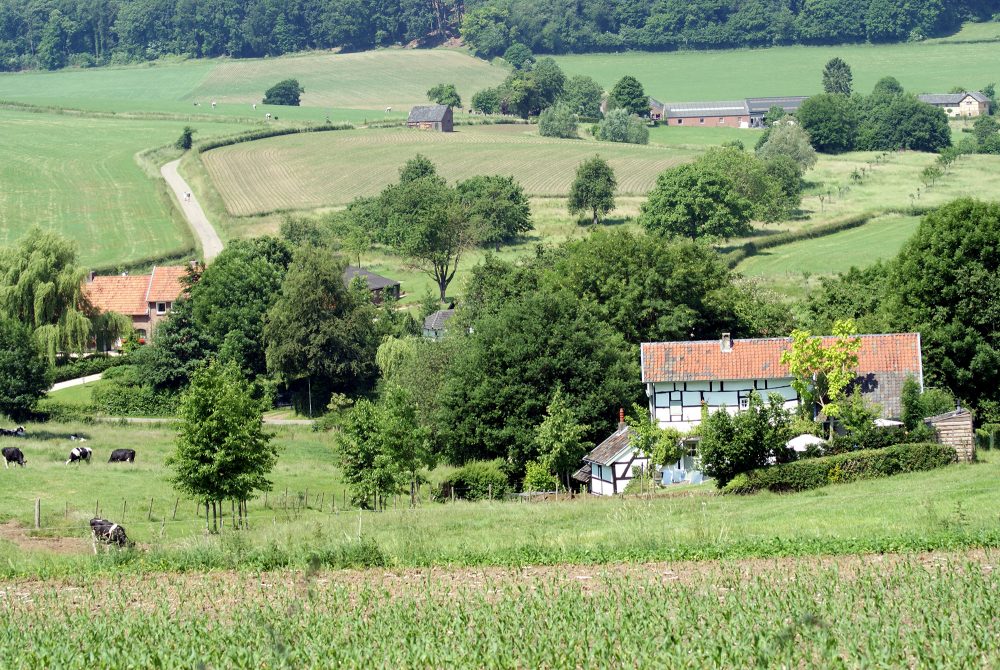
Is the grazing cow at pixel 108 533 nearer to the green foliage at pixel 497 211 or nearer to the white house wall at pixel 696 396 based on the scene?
the white house wall at pixel 696 396

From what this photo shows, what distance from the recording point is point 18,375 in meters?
67.4

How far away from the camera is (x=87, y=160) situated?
501 ft

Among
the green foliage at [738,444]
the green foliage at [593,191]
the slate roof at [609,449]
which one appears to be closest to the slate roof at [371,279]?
the green foliage at [593,191]

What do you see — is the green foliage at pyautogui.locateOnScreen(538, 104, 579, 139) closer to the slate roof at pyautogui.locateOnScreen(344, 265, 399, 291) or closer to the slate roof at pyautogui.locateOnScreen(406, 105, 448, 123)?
the slate roof at pyautogui.locateOnScreen(406, 105, 448, 123)

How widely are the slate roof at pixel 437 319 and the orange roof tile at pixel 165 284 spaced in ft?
57.8

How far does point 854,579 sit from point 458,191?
101850mm

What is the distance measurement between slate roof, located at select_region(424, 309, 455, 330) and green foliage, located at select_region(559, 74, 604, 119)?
351 ft

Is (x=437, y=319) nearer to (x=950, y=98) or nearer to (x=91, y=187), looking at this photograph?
(x=91, y=187)

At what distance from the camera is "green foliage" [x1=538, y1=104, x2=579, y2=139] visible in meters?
174

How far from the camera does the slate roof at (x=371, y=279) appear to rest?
9719cm

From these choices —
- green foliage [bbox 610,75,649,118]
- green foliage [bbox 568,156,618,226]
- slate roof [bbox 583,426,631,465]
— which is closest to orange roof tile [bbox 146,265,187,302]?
green foliage [bbox 568,156,618,226]

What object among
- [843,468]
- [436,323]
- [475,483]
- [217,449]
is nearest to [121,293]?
[436,323]

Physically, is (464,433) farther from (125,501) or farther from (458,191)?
(458,191)

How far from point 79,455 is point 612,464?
69.3 feet
